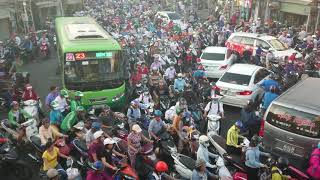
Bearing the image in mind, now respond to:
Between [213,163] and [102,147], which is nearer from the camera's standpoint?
[102,147]

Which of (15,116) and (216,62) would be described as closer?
(15,116)

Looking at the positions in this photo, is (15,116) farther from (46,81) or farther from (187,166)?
(46,81)

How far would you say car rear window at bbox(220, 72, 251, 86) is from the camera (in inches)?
533

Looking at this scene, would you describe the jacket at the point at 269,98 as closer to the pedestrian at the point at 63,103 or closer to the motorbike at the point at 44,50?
the pedestrian at the point at 63,103

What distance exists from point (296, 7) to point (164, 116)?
18174 mm

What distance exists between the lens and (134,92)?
14328mm

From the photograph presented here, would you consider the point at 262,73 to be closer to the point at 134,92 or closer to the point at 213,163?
the point at 134,92

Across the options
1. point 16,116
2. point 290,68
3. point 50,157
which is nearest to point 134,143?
point 50,157

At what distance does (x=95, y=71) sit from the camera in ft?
43.2

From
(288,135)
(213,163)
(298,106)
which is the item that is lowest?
(213,163)

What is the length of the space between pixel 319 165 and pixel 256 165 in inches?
51.5

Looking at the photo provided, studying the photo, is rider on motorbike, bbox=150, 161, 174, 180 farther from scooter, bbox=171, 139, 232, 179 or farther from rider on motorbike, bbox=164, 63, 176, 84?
rider on motorbike, bbox=164, 63, 176, 84

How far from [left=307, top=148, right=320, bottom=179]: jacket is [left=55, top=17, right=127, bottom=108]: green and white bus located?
7.33 metres

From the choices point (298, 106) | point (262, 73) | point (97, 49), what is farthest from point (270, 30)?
point (298, 106)
